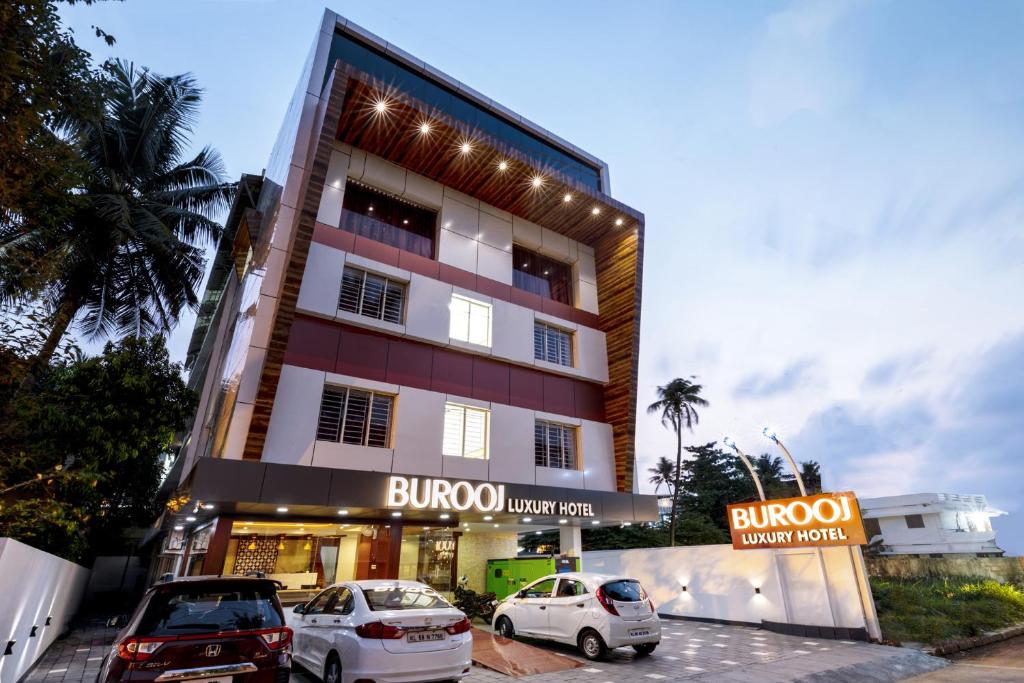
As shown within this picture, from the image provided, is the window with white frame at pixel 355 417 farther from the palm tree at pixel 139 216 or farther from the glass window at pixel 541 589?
the palm tree at pixel 139 216

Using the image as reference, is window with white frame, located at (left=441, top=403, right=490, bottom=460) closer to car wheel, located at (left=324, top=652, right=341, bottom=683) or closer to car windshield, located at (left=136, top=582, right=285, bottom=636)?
car wheel, located at (left=324, top=652, right=341, bottom=683)

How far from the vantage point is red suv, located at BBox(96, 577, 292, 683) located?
460 cm

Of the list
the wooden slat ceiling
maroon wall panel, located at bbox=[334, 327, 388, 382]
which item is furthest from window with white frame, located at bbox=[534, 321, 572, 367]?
maroon wall panel, located at bbox=[334, 327, 388, 382]

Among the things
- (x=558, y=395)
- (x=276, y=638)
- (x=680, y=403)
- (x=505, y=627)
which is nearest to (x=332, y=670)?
(x=276, y=638)

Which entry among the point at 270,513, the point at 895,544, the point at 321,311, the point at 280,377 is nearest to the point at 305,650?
the point at 270,513

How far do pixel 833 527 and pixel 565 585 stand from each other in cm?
689

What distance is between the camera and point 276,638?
517 cm

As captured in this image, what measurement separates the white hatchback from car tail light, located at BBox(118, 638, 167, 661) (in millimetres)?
7433

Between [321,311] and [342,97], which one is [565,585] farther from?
[342,97]

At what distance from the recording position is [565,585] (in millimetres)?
10508

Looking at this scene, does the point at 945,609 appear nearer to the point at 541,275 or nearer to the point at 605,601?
the point at 605,601

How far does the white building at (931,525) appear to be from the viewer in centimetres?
3984

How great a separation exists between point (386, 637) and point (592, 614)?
487cm

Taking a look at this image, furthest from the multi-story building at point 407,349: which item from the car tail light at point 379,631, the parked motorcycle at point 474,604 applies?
the car tail light at point 379,631
